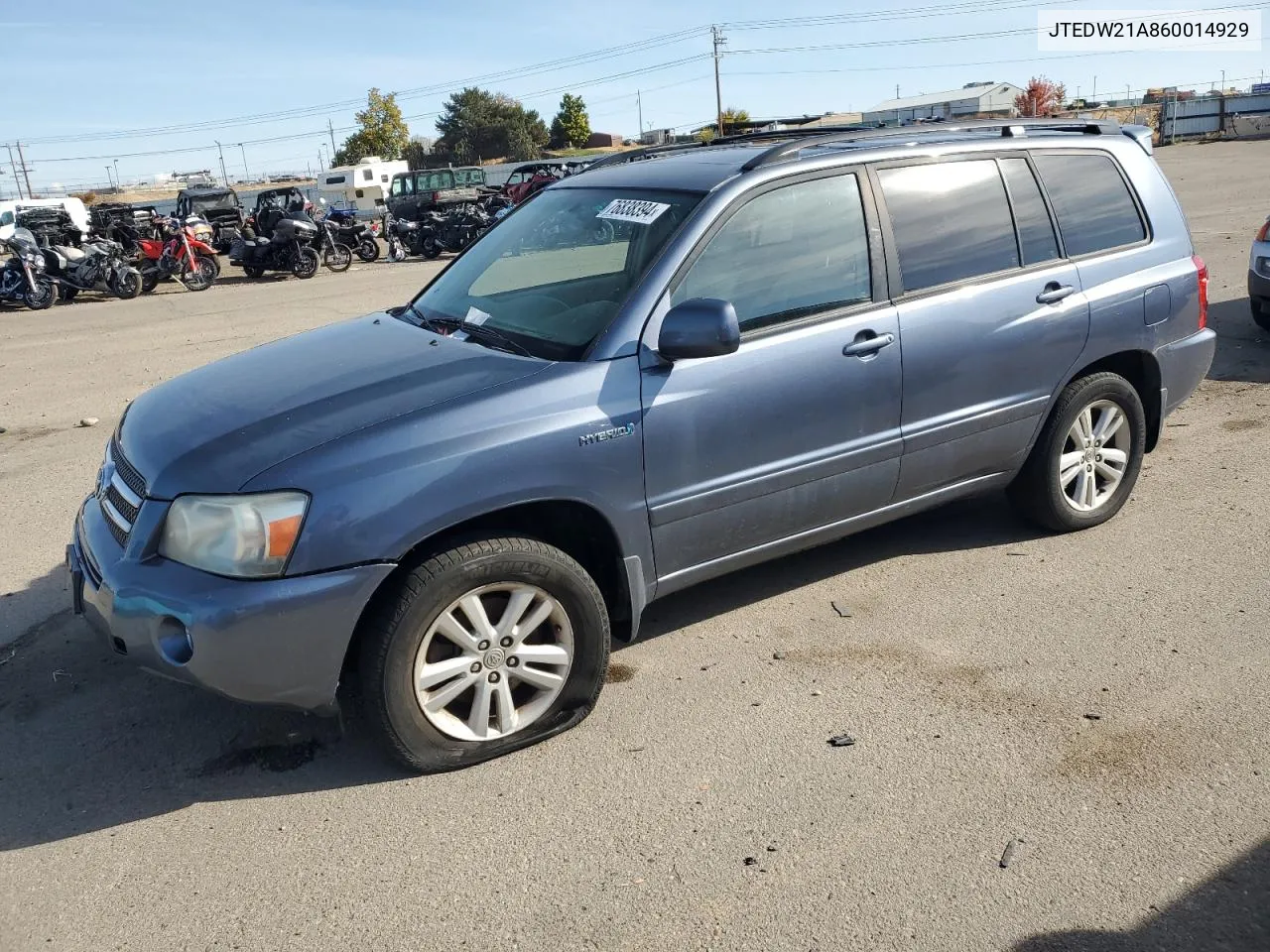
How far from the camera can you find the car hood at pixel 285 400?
3.14 m

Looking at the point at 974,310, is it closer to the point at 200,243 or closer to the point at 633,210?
the point at 633,210

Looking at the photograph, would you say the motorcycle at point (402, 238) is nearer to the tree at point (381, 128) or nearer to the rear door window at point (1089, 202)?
the rear door window at point (1089, 202)

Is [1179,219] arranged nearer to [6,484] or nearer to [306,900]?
[306,900]

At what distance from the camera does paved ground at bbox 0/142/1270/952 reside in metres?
2.69

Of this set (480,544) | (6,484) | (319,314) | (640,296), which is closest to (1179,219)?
(640,296)

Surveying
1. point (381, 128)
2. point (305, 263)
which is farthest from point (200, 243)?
point (381, 128)

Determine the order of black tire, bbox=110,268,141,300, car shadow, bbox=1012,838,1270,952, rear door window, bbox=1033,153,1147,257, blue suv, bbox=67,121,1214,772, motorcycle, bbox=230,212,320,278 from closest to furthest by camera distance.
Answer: car shadow, bbox=1012,838,1270,952, blue suv, bbox=67,121,1214,772, rear door window, bbox=1033,153,1147,257, black tire, bbox=110,268,141,300, motorcycle, bbox=230,212,320,278

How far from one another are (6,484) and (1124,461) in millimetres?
6264

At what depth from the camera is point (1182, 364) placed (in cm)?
505

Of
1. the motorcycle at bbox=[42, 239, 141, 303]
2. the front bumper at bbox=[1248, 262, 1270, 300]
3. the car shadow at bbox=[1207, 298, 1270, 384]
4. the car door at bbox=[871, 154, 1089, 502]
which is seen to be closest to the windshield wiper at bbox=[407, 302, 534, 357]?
the car door at bbox=[871, 154, 1089, 502]

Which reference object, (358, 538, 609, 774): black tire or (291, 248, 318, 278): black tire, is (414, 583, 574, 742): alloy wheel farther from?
(291, 248, 318, 278): black tire

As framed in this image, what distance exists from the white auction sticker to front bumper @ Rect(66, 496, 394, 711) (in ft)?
5.42

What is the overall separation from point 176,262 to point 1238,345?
1552cm

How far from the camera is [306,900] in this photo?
2.80m
